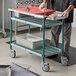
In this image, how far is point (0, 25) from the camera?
247 inches

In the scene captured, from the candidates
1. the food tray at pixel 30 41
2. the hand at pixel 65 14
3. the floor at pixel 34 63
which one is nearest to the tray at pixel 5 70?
the floor at pixel 34 63

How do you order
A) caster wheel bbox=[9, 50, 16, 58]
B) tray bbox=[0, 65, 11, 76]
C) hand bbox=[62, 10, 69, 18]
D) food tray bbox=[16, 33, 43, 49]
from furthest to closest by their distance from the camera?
caster wheel bbox=[9, 50, 16, 58]
food tray bbox=[16, 33, 43, 49]
hand bbox=[62, 10, 69, 18]
tray bbox=[0, 65, 11, 76]

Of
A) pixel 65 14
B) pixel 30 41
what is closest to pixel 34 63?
pixel 30 41

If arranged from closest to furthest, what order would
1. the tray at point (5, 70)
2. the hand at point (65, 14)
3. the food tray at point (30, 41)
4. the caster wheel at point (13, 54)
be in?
the tray at point (5, 70) < the hand at point (65, 14) < the food tray at point (30, 41) < the caster wheel at point (13, 54)

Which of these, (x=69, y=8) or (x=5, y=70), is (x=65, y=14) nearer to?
(x=69, y=8)

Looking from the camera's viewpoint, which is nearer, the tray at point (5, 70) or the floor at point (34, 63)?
the tray at point (5, 70)

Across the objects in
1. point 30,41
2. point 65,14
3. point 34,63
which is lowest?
point 34,63

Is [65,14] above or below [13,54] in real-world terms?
above

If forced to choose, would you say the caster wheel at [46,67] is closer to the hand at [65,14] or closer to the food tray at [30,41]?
the food tray at [30,41]

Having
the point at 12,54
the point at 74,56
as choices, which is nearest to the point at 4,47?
the point at 12,54

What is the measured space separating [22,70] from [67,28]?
109 cm

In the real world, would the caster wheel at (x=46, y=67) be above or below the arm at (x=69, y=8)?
below

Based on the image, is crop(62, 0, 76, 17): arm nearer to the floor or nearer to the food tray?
the food tray

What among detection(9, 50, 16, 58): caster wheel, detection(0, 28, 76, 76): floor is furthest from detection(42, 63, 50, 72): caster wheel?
detection(9, 50, 16, 58): caster wheel
